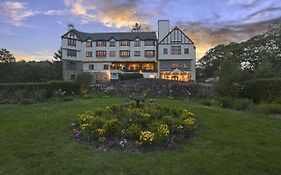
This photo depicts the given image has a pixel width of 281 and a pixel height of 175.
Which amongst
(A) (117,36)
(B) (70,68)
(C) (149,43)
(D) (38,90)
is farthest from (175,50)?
(D) (38,90)

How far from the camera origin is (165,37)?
5172 cm

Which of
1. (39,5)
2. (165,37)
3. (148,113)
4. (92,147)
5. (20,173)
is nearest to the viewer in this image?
(20,173)

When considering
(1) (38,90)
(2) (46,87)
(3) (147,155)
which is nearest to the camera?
(3) (147,155)

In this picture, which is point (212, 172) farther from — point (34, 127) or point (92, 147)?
point (34, 127)

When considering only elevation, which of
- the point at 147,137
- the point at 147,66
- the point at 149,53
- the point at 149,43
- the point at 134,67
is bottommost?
the point at 147,137

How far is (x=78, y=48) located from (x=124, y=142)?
50880mm

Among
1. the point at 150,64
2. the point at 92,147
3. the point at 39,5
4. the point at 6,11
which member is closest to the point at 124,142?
the point at 92,147

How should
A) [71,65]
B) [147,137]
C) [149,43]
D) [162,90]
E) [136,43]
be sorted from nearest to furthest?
[147,137] → [162,90] → [149,43] → [136,43] → [71,65]

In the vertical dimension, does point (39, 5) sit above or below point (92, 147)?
above

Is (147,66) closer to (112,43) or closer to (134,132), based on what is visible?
(112,43)

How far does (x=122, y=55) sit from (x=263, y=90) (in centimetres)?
4024

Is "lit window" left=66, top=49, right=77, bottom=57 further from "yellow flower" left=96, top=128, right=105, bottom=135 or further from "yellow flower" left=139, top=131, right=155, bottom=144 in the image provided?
"yellow flower" left=139, top=131, right=155, bottom=144

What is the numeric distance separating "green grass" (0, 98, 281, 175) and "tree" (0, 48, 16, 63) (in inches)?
1759

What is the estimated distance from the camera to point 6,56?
2007 inches
